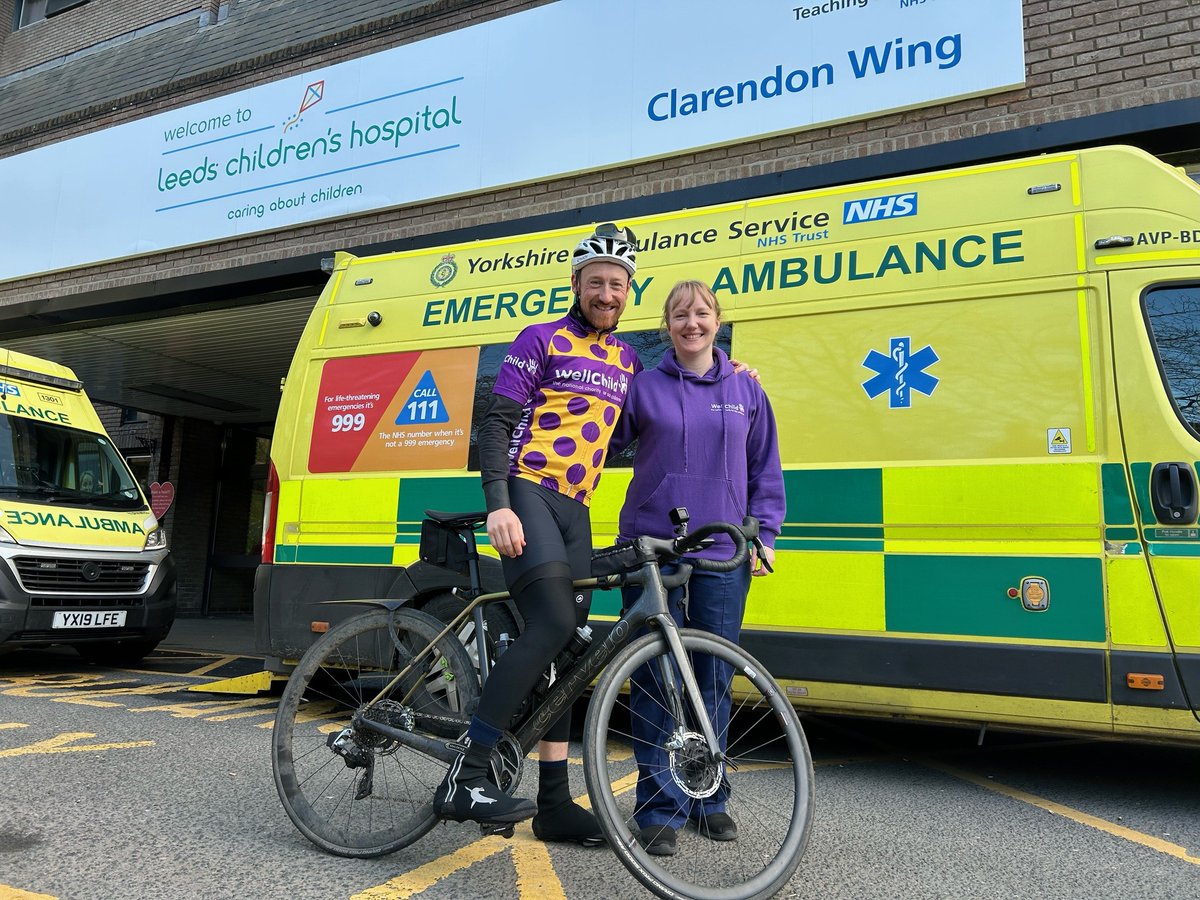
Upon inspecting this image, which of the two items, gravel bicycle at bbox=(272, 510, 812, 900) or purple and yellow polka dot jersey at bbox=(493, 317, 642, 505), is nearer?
gravel bicycle at bbox=(272, 510, 812, 900)

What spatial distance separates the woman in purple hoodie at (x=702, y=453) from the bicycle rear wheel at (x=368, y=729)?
63cm

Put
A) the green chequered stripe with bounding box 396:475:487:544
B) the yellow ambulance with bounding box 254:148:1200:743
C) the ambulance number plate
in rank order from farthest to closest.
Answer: the ambulance number plate, the green chequered stripe with bounding box 396:475:487:544, the yellow ambulance with bounding box 254:148:1200:743

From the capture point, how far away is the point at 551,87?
775 centimetres

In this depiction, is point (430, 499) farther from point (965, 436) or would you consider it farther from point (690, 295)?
point (965, 436)

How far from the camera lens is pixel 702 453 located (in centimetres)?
287

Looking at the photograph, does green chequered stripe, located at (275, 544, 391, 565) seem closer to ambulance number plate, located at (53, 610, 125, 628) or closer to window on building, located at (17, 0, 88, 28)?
ambulance number plate, located at (53, 610, 125, 628)

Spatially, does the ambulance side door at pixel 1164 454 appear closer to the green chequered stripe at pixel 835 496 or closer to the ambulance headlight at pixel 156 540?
the green chequered stripe at pixel 835 496

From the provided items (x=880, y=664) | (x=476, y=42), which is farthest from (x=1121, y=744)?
(x=476, y=42)

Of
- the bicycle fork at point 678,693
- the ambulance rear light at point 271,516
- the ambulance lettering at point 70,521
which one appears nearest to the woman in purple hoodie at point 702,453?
the bicycle fork at point 678,693

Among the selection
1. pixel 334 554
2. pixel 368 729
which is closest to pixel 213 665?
pixel 334 554

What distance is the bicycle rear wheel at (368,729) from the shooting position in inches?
101

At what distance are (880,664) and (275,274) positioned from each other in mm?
7089

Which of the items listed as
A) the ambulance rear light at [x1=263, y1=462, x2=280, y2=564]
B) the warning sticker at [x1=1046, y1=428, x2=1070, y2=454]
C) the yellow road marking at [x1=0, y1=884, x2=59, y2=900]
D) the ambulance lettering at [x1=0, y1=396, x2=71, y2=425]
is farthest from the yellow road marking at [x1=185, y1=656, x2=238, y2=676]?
the warning sticker at [x1=1046, y1=428, x2=1070, y2=454]

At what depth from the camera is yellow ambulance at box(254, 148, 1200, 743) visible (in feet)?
11.3
